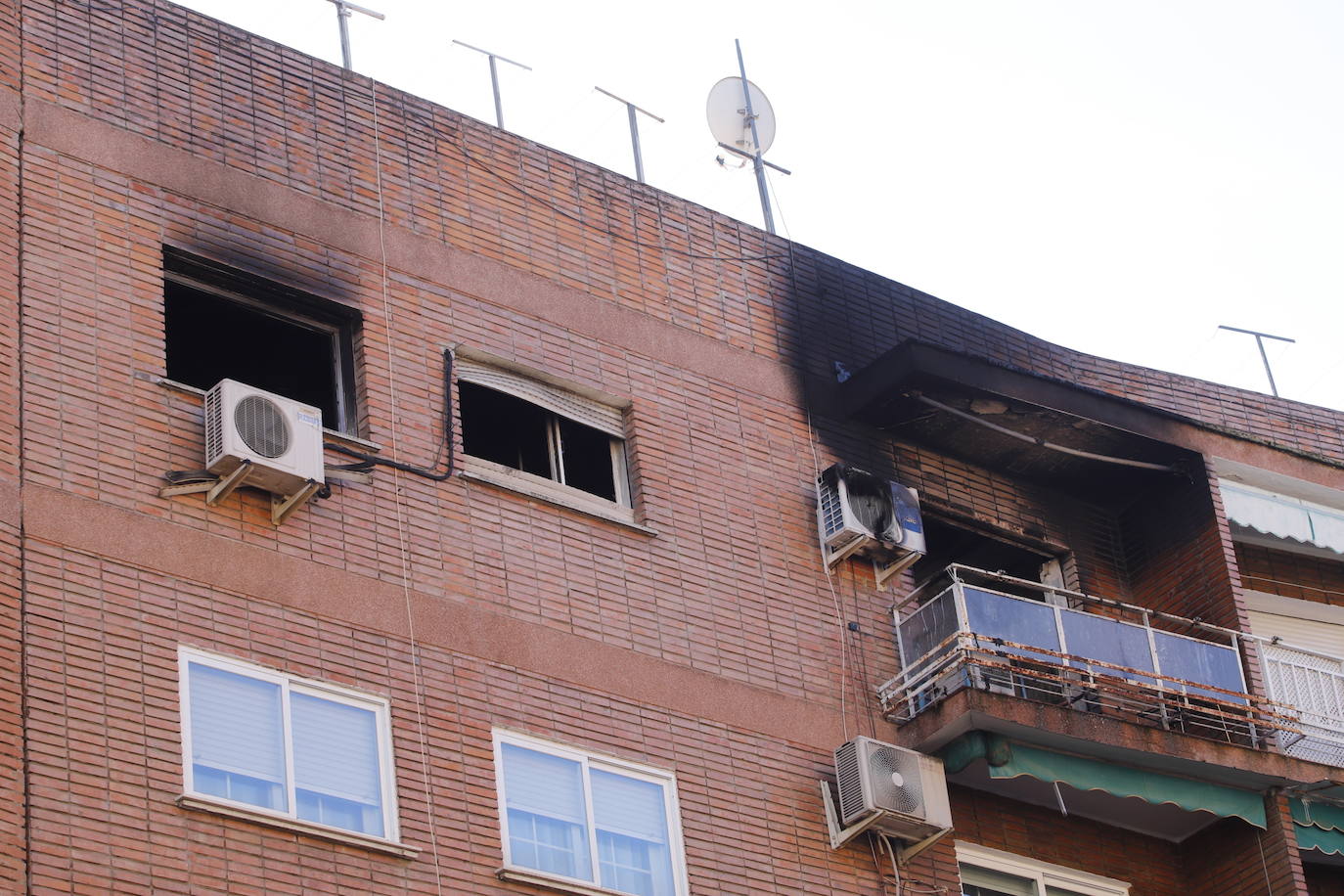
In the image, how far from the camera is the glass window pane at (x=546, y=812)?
54.0 ft

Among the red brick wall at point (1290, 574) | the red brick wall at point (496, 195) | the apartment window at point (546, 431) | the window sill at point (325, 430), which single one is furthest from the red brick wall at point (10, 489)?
the red brick wall at point (1290, 574)

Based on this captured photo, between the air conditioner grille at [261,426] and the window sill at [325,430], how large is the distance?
53 centimetres

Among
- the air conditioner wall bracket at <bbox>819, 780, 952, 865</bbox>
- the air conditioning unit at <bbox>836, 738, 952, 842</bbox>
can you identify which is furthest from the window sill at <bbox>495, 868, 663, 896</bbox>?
the air conditioning unit at <bbox>836, 738, 952, 842</bbox>

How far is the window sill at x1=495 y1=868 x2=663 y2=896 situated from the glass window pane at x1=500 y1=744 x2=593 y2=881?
0.17 m

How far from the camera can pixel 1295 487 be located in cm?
2302

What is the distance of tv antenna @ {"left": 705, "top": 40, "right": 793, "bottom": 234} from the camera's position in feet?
78.1

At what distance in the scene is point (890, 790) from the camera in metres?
18.0

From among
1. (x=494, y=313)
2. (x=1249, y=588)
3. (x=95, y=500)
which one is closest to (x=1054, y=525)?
(x=1249, y=588)

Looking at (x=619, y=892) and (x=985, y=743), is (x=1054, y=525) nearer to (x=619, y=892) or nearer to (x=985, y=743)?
(x=985, y=743)

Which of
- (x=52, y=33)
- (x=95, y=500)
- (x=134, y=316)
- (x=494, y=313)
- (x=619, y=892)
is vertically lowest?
(x=619, y=892)

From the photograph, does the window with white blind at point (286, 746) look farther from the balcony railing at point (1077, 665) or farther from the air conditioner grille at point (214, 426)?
the balcony railing at point (1077, 665)

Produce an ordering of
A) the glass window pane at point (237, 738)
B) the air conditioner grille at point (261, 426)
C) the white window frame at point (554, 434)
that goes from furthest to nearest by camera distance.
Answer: the white window frame at point (554, 434) < the air conditioner grille at point (261, 426) < the glass window pane at point (237, 738)

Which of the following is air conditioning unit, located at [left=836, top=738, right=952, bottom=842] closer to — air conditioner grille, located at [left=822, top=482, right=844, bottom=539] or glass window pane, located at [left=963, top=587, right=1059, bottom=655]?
glass window pane, located at [left=963, top=587, right=1059, bottom=655]

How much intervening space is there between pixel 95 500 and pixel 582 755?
423 cm
